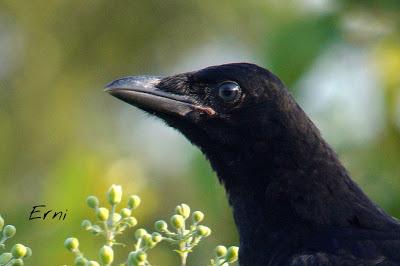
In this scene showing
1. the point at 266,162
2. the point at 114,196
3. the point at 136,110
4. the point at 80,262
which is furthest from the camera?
the point at 136,110

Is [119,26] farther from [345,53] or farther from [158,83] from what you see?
[158,83]

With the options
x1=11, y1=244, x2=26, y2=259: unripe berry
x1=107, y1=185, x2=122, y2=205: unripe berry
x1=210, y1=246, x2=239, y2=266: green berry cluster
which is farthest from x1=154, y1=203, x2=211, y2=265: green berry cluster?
x1=11, y1=244, x2=26, y2=259: unripe berry

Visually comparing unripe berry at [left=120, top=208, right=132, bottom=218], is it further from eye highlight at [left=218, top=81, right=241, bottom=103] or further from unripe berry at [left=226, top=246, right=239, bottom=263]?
eye highlight at [left=218, top=81, right=241, bottom=103]

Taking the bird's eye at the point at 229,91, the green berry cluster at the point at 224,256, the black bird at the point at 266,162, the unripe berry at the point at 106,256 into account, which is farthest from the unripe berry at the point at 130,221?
the bird's eye at the point at 229,91

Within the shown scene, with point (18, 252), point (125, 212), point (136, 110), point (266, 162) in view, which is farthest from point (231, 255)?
point (136, 110)

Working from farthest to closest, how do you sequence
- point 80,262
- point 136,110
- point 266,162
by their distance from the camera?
point 136,110 → point 266,162 → point 80,262

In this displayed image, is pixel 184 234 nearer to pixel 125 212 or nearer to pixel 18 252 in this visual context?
pixel 125 212

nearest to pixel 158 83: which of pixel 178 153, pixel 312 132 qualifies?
pixel 312 132

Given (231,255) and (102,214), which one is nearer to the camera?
(102,214)
